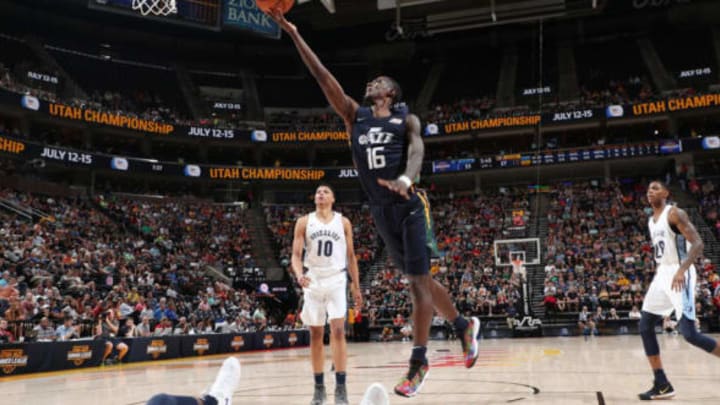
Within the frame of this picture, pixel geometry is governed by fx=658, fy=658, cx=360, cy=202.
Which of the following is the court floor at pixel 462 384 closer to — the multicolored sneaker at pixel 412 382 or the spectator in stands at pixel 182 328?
the multicolored sneaker at pixel 412 382

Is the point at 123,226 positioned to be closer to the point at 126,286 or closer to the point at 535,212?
the point at 126,286

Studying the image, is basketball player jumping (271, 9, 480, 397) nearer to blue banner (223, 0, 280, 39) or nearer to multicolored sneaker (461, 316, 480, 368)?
multicolored sneaker (461, 316, 480, 368)

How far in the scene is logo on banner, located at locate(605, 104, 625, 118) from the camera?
35.7 metres

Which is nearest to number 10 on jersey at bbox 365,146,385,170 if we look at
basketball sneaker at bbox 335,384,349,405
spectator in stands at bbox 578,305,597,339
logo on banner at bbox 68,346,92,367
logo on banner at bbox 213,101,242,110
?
basketball sneaker at bbox 335,384,349,405

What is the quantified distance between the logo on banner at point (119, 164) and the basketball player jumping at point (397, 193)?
3153 cm

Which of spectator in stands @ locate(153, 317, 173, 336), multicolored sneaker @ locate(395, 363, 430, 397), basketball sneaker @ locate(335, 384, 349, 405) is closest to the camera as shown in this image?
multicolored sneaker @ locate(395, 363, 430, 397)

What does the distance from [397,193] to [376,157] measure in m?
0.41

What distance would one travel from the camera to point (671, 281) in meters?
6.95

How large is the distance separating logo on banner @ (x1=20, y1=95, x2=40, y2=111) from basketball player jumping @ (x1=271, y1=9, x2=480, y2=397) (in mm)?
29381

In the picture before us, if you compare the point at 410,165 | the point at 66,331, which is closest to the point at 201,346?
the point at 66,331

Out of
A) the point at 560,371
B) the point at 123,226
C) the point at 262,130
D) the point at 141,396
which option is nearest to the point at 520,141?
the point at 262,130

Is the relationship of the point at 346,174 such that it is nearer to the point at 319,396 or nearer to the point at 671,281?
the point at 671,281

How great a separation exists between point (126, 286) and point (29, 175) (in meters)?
12.8

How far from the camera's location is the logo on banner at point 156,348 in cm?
1733
